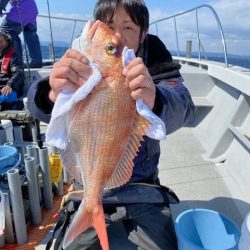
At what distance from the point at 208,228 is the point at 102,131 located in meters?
1.47

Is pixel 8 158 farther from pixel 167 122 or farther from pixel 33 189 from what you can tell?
pixel 167 122

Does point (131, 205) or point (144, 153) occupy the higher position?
point (144, 153)

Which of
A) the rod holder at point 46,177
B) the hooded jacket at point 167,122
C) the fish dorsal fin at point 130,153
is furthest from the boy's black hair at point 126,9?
the rod holder at point 46,177

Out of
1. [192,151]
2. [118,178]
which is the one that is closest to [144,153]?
[118,178]

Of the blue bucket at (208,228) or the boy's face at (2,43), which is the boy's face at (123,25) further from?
the boy's face at (2,43)

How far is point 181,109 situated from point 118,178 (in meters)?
0.57

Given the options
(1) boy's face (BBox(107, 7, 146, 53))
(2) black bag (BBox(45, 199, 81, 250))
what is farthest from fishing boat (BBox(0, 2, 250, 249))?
(1) boy's face (BBox(107, 7, 146, 53))

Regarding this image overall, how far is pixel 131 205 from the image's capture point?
214 centimetres

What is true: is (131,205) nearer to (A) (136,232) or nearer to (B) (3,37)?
(A) (136,232)

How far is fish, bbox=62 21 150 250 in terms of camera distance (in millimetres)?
1197

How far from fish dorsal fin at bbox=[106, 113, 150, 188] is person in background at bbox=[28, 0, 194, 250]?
24 centimetres

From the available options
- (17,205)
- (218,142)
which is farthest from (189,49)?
(17,205)

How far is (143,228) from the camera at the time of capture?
85.0 inches

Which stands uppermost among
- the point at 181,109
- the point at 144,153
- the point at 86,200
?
the point at 181,109
